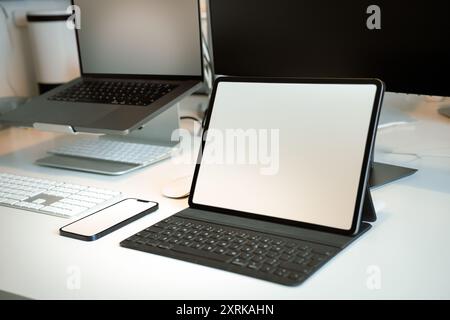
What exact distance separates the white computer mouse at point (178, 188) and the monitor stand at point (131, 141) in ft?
0.49

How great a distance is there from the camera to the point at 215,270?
696 mm

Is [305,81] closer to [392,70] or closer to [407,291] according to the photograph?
[392,70]

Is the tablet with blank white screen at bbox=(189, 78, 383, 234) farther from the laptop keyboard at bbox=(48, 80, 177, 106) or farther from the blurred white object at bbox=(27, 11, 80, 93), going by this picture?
the blurred white object at bbox=(27, 11, 80, 93)

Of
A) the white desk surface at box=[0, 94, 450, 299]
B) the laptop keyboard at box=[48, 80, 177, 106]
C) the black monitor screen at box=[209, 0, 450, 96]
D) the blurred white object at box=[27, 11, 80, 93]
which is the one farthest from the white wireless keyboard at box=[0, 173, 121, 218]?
the blurred white object at box=[27, 11, 80, 93]

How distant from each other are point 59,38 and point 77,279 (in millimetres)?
1063

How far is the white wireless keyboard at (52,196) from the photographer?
0.91 metres

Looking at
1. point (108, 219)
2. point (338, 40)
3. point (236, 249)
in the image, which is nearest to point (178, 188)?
point (108, 219)

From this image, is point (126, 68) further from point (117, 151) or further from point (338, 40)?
point (338, 40)

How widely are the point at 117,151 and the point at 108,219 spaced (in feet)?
1.21

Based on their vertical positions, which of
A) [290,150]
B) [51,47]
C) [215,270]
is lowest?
[215,270]

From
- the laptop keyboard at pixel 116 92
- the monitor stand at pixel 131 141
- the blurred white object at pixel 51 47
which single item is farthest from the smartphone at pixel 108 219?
the blurred white object at pixel 51 47

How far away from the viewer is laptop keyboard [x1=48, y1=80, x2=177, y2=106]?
1.21m

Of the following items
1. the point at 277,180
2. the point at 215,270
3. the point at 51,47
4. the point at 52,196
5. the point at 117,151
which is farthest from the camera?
the point at 51,47

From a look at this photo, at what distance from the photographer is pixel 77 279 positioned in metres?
0.69
